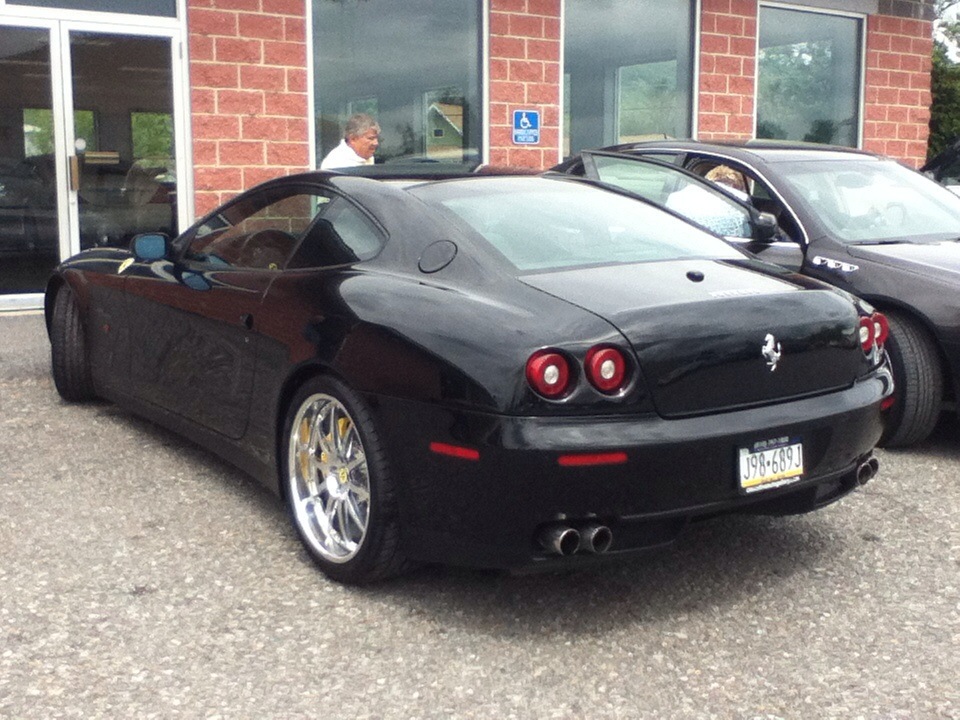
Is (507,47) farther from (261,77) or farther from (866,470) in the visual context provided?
(866,470)

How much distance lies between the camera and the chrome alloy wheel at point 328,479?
157 inches

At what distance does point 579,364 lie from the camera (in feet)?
11.4

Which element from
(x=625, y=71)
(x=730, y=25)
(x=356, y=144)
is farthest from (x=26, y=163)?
(x=730, y=25)

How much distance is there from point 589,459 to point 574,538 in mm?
236

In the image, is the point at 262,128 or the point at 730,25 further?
the point at 730,25

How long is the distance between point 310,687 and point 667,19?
11.6m

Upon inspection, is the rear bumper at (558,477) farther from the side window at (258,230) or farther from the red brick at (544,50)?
the red brick at (544,50)

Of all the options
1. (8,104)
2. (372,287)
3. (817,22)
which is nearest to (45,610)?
(372,287)

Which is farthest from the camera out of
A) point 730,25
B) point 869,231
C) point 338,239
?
point 730,25

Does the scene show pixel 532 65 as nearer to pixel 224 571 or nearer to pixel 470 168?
pixel 470 168

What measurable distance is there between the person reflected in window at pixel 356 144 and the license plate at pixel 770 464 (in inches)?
234

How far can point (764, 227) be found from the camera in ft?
20.2

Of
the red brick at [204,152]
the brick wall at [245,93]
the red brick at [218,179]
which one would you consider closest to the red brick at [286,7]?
the brick wall at [245,93]

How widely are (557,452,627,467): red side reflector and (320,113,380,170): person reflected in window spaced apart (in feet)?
20.0
